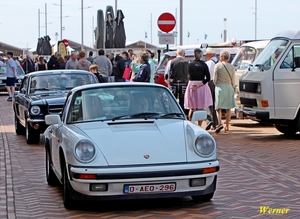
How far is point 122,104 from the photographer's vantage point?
8391 mm

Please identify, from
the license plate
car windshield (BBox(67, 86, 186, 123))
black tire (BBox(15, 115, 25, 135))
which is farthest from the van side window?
the license plate

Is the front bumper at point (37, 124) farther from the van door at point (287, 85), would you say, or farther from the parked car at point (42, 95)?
the van door at point (287, 85)

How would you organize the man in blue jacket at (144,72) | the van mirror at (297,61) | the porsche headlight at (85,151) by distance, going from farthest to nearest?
Answer: the man in blue jacket at (144,72), the van mirror at (297,61), the porsche headlight at (85,151)

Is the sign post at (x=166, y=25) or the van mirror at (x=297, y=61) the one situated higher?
the sign post at (x=166, y=25)

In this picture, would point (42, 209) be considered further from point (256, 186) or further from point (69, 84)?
point (69, 84)

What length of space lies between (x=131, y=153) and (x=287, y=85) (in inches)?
300

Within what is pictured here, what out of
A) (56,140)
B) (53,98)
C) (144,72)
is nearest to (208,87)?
(144,72)

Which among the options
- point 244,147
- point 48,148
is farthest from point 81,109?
point 244,147

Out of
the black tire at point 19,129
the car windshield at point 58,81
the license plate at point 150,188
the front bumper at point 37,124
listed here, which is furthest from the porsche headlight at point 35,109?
the license plate at point 150,188

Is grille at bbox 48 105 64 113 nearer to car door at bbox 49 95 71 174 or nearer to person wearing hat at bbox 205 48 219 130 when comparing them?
person wearing hat at bbox 205 48 219 130

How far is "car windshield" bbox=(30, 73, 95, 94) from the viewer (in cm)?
1447

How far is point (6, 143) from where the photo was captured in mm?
14422

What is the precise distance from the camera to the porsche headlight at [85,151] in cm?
726

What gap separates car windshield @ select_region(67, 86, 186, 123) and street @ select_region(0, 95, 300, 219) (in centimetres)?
97
